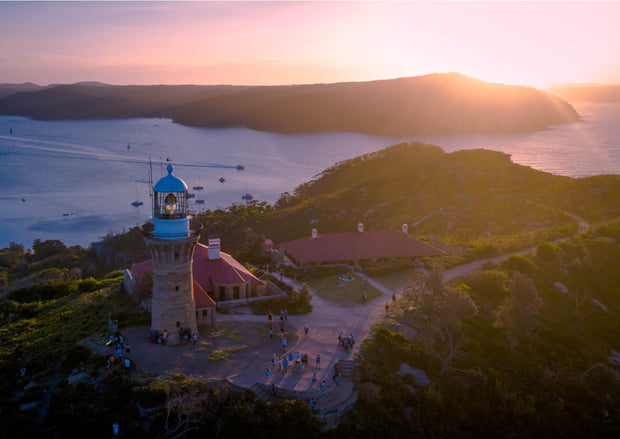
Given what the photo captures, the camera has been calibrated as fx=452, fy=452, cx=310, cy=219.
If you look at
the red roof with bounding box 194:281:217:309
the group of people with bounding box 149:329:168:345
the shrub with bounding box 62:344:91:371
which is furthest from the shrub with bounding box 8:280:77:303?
the group of people with bounding box 149:329:168:345

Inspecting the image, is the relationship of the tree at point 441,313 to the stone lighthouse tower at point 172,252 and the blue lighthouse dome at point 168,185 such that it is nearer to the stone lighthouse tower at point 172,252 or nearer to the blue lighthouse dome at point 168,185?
the stone lighthouse tower at point 172,252

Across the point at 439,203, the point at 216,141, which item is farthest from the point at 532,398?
the point at 216,141

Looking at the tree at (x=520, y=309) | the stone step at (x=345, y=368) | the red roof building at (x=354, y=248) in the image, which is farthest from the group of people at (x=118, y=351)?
the tree at (x=520, y=309)

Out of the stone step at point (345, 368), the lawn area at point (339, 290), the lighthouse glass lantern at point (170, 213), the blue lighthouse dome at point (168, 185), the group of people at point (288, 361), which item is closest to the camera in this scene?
the blue lighthouse dome at point (168, 185)

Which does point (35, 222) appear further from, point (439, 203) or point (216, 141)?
point (216, 141)

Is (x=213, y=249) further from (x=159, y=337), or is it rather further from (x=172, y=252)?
(x=172, y=252)

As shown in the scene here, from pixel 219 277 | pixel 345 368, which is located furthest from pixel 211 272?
pixel 345 368

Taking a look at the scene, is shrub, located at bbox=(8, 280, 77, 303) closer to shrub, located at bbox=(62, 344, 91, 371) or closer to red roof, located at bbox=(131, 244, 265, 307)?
red roof, located at bbox=(131, 244, 265, 307)
